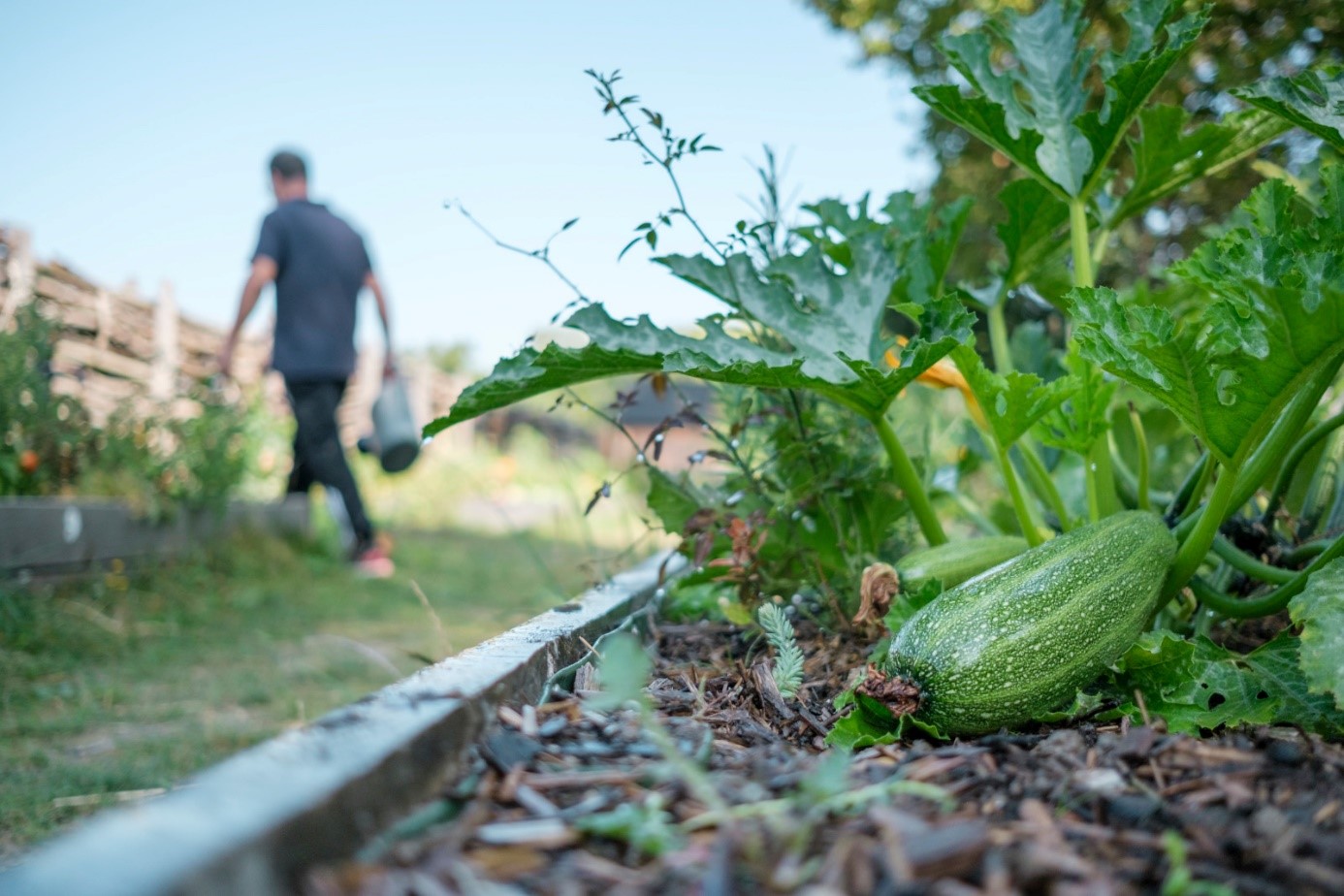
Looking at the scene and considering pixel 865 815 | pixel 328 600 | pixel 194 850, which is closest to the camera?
pixel 194 850

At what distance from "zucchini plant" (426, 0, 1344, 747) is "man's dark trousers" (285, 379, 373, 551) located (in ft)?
12.2

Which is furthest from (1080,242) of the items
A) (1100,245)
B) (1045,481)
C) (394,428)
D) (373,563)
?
(373,563)

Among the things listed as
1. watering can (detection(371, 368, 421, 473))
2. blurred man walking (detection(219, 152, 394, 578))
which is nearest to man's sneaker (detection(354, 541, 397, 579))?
blurred man walking (detection(219, 152, 394, 578))

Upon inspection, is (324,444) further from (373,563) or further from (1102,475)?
(1102,475)

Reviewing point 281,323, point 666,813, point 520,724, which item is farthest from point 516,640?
point 281,323

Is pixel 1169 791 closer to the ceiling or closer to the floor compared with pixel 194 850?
closer to the floor

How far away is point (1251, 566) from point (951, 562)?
568 mm

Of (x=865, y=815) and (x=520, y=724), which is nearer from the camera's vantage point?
(x=865, y=815)

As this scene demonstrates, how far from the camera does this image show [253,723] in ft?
8.73

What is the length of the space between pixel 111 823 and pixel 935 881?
68cm

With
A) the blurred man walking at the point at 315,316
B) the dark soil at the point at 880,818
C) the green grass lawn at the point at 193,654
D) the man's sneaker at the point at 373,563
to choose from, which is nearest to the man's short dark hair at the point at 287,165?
the blurred man walking at the point at 315,316

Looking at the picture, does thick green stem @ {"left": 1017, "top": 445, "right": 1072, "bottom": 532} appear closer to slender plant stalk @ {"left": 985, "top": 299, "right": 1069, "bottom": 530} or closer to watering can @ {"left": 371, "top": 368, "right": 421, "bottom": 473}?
slender plant stalk @ {"left": 985, "top": 299, "right": 1069, "bottom": 530}

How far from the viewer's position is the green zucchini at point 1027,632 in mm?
1480

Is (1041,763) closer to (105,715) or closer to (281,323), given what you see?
(105,715)
